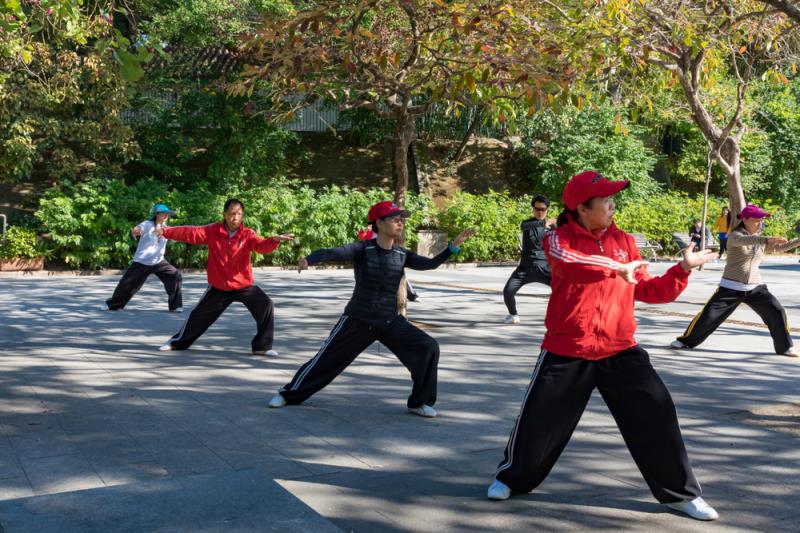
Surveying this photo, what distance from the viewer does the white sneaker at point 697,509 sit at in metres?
4.34

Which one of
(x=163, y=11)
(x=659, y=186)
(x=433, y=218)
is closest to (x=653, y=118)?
(x=659, y=186)

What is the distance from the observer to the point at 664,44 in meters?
11.7

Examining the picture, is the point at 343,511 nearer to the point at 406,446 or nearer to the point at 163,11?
the point at 406,446

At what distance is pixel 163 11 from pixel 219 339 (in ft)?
58.6

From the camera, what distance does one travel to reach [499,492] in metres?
4.62

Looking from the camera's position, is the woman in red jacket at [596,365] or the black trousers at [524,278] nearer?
the woman in red jacket at [596,365]

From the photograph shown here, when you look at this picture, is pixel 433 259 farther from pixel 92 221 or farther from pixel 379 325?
pixel 92 221

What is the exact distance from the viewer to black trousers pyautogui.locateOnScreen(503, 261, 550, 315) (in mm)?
11859

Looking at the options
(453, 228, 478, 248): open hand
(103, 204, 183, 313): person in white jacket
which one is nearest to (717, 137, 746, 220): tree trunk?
(453, 228, 478, 248): open hand

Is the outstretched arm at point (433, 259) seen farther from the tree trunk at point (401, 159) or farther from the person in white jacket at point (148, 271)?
the person in white jacket at point (148, 271)

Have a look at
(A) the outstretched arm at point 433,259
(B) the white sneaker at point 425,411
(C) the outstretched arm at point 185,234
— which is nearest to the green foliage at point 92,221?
(C) the outstretched arm at point 185,234

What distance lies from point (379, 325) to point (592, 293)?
2340 mm

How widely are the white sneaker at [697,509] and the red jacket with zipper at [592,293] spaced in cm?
81

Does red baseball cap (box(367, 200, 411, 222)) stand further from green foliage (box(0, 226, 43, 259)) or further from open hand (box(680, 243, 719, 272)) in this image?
green foliage (box(0, 226, 43, 259))
